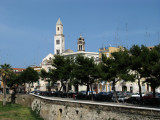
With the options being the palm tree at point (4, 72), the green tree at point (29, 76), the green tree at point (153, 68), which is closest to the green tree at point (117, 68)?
the green tree at point (153, 68)

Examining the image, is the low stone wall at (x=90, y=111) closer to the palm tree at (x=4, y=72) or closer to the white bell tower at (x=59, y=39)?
the palm tree at (x=4, y=72)

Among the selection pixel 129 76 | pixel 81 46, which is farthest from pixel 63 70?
pixel 81 46

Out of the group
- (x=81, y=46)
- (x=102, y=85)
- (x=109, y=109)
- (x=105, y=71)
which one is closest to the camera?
(x=109, y=109)

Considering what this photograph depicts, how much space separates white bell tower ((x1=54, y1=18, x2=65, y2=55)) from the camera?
10194 centimetres

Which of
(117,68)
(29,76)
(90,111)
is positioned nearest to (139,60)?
(117,68)

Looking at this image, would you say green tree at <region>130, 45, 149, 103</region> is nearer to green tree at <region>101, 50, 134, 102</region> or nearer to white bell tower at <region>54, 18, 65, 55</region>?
green tree at <region>101, 50, 134, 102</region>

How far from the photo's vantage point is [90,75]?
46469 mm

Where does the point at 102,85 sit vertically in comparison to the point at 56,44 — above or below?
below

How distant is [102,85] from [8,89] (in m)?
50.1

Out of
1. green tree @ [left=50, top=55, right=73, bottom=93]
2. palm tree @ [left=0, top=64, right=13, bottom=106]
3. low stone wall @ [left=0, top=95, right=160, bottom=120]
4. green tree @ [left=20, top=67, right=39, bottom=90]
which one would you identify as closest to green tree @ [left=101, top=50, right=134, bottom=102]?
low stone wall @ [left=0, top=95, right=160, bottom=120]

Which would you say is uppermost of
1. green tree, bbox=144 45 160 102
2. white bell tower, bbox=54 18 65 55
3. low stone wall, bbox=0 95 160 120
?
white bell tower, bbox=54 18 65 55

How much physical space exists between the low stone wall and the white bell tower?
58.4 metres

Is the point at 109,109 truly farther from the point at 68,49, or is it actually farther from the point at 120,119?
the point at 68,49

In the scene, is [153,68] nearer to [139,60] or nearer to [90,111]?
[139,60]
